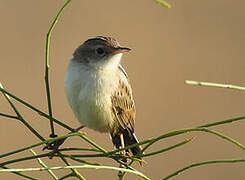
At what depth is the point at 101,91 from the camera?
14.2 ft

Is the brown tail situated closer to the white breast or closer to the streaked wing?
the streaked wing

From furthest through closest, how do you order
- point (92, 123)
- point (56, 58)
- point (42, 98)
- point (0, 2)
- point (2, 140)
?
1. point (0, 2)
2. point (56, 58)
3. point (42, 98)
4. point (2, 140)
5. point (92, 123)

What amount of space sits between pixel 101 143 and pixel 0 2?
4009 mm

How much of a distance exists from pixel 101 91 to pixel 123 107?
0.34m

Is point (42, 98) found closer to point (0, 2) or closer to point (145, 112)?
point (145, 112)

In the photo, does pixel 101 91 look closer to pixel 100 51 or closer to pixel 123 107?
pixel 123 107

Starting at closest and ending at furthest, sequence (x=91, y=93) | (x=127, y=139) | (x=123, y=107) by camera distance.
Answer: (x=91, y=93) → (x=123, y=107) → (x=127, y=139)

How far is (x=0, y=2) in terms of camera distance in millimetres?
12078

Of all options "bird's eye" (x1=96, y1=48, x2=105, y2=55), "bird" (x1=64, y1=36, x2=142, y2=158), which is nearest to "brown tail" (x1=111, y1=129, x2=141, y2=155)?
"bird" (x1=64, y1=36, x2=142, y2=158)

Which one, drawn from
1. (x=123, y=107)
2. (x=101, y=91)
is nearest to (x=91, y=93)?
(x=101, y=91)

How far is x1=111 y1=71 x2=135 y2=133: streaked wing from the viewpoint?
14.8 feet

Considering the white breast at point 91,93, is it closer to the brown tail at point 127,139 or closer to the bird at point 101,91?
the bird at point 101,91

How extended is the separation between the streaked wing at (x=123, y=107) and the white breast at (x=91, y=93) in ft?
0.23

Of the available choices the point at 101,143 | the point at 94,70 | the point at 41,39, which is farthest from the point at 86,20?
the point at 94,70
